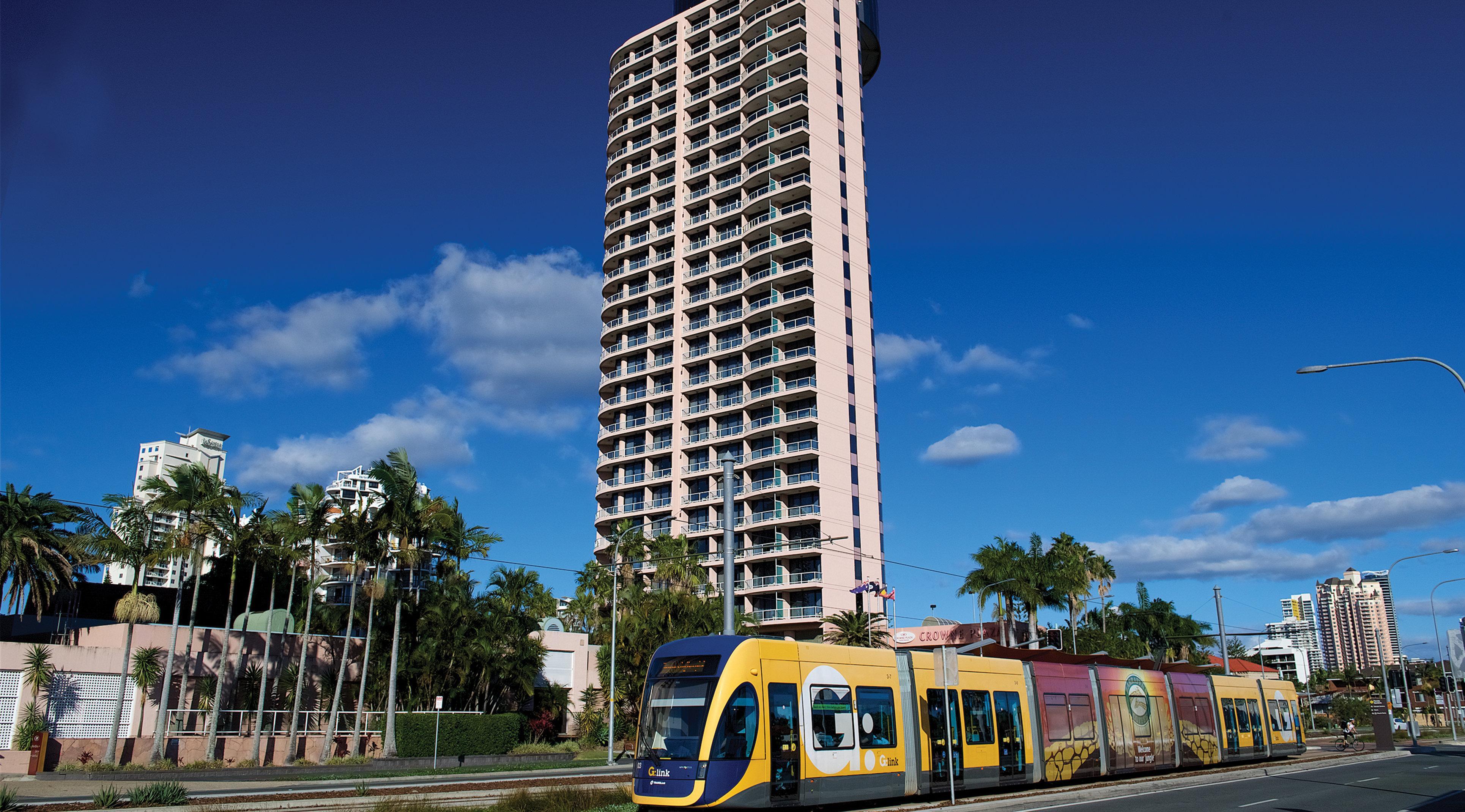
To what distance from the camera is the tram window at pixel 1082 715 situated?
2678 cm

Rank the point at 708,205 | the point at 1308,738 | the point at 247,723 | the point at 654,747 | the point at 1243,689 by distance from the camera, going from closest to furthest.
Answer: the point at 654,747, the point at 1243,689, the point at 247,723, the point at 1308,738, the point at 708,205

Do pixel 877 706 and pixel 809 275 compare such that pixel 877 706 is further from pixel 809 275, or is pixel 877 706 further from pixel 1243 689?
pixel 809 275

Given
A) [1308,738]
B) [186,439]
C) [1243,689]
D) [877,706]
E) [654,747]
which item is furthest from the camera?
[186,439]

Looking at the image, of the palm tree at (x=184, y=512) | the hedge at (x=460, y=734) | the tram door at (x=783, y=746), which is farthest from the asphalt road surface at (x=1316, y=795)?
the palm tree at (x=184, y=512)

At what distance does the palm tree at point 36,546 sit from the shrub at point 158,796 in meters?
22.0

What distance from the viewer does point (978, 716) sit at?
23.1 meters

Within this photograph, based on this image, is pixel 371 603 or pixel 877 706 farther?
pixel 371 603

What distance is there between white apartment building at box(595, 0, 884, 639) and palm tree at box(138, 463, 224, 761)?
128 ft

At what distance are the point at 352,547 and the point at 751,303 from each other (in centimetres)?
4784

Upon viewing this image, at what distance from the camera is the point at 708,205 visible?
88.8m

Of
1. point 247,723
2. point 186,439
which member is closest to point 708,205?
point 247,723

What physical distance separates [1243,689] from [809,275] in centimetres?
4943

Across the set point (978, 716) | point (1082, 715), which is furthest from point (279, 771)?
point (1082, 715)

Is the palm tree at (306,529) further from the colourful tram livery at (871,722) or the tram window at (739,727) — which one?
the tram window at (739,727)
